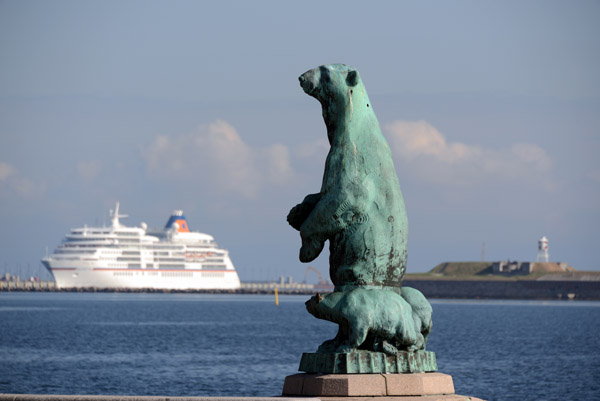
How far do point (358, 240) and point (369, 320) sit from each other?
49 centimetres

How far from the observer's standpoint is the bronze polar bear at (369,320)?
629cm

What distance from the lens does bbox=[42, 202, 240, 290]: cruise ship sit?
14838 centimetres

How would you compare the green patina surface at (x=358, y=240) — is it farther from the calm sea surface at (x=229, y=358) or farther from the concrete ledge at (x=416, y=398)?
the calm sea surface at (x=229, y=358)

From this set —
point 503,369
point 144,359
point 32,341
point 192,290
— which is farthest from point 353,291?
point 192,290

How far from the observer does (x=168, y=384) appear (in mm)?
34438

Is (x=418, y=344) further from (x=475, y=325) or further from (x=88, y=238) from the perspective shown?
(x=88, y=238)

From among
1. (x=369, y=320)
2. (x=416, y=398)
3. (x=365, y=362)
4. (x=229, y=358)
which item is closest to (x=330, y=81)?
(x=369, y=320)

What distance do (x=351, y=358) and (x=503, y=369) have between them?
36030mm

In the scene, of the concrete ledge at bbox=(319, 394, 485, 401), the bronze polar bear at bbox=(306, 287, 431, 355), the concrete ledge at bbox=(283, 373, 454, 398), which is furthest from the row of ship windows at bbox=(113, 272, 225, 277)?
the concrete ledge at bbox=(319, 394, 485, 401)

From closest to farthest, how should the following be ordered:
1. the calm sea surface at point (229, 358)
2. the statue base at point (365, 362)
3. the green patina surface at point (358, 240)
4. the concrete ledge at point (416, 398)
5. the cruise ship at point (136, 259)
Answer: the concrete ledge at point (416, 398) < the statue base at point (365, 362) < the green patina surface at point (358, 240) < the calm sea surface at point (229, 358) < the cruise ship at point (136, 259)

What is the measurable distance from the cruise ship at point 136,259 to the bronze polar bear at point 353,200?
468 feet

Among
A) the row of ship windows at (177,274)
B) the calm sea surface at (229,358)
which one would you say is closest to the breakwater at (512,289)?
the row of ship windows at (177,274)

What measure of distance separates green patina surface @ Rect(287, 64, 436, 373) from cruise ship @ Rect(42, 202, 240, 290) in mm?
142692

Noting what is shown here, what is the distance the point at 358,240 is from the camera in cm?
645
